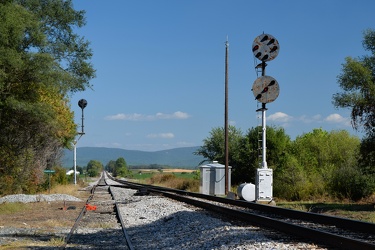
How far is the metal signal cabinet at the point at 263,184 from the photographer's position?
24.1 metres

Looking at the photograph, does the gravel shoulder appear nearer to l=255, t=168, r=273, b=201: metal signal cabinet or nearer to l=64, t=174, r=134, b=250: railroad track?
l=64, t=174, r=134, b=250: railroad track

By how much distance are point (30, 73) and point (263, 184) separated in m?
13.9

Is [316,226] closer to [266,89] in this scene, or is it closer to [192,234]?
[192,234]

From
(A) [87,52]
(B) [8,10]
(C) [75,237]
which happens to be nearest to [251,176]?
(A) [87,52]

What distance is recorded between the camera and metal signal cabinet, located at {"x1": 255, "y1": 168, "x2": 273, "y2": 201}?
24141 millimetres

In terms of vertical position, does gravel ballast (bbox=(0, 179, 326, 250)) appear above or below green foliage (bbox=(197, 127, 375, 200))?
below

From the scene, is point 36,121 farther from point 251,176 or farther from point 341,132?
point 341,132

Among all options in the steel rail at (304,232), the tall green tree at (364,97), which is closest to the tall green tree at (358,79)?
the tall green tree at (364,97)

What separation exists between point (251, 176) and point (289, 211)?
32.7 m

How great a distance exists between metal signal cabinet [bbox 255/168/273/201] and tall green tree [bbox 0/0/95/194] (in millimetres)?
12304

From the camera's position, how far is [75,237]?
583 inches

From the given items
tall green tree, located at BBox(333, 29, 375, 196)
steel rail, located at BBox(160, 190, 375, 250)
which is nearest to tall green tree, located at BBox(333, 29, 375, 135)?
tall green tree, located at BBox(333, 29, 375, 196)

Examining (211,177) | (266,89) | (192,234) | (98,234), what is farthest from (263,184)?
(211,177)

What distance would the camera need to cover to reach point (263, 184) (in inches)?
952
